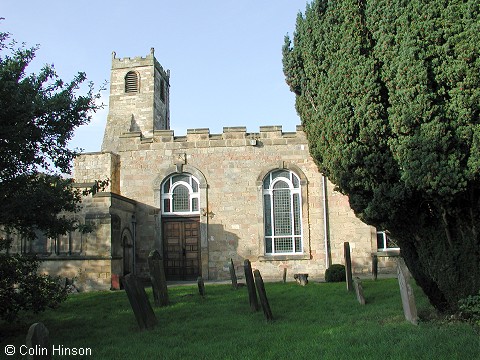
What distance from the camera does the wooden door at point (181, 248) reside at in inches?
750

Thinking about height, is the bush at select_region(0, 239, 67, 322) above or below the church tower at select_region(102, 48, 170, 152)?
below

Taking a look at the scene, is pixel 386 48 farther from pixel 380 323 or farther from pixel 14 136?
pixel 14 136

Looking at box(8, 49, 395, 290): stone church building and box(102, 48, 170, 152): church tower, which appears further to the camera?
box(102, 48, 170, 152): church tower

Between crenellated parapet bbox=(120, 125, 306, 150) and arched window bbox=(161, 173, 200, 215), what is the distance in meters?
1.35

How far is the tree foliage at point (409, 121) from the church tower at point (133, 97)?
29.7m

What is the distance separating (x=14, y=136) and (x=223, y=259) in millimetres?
12334

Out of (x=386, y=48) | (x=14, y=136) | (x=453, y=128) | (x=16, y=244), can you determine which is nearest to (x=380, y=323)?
(x=453, y=128)

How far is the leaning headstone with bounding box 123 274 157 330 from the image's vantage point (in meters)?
8.36

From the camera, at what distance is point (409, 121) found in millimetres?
7211

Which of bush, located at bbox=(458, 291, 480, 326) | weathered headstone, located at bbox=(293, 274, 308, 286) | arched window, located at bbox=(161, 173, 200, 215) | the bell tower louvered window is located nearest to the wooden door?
arched window, located at bbox=(161, 173, 200, 215)

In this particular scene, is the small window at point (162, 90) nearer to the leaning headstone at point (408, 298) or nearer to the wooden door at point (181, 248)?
the wooden door at point (181, 248)

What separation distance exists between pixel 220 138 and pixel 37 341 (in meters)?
15.1

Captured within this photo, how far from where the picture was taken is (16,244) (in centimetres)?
1634

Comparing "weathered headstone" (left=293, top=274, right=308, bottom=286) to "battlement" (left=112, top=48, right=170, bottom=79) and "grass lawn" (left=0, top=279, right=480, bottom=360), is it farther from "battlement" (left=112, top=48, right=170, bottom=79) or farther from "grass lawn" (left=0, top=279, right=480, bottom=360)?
"battlement" (left=112, top=48, right=170, bottom=79)
